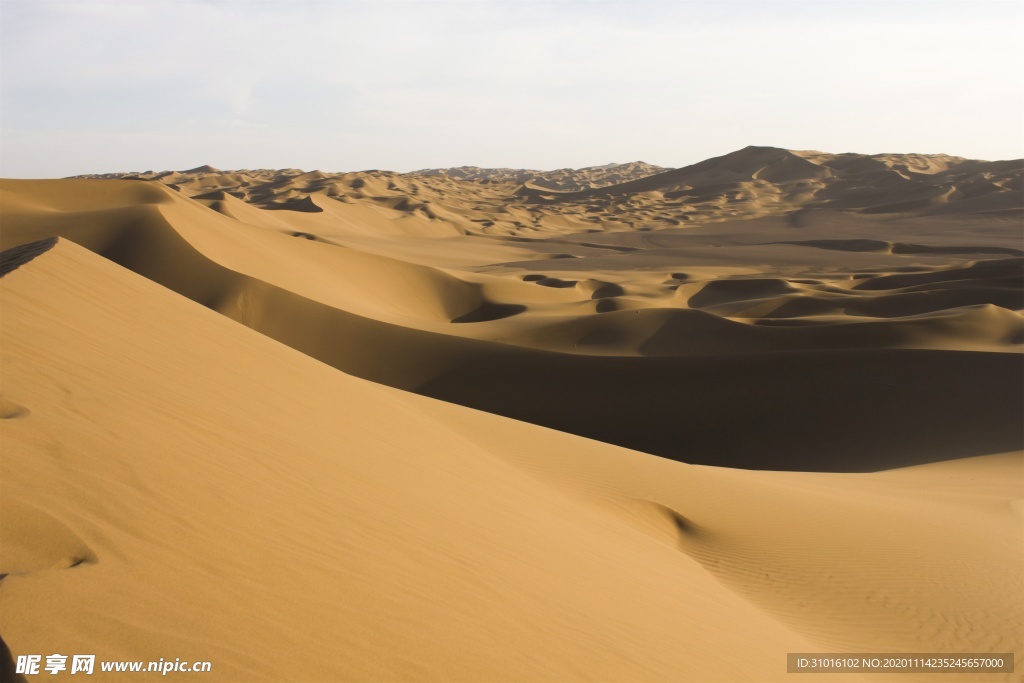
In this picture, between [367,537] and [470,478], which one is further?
[470,478]

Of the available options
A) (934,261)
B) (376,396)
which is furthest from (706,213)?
(376,396)

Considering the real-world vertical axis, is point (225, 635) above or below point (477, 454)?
above

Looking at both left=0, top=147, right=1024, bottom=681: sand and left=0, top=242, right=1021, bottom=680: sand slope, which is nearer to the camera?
left=0, top=242, right=1021, bottom=680: sand slope

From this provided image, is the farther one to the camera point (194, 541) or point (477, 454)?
point (477, 454)

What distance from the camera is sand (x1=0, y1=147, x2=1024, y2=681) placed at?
124 inches

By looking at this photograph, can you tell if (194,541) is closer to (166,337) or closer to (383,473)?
(383,473)

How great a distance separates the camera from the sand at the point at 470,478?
10.3 feet

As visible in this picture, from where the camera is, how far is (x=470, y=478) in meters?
6.22

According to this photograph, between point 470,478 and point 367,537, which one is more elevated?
point 367,537

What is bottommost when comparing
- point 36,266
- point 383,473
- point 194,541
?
point 383,473

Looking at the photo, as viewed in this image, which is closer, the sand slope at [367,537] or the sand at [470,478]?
the sand slope at [367,537]

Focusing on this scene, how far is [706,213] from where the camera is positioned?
74.0 metres

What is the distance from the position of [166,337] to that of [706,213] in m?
71.5

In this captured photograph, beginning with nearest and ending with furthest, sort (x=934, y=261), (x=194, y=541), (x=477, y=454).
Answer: (x=194, y=541), (x=477, y=454), (x=934, y=261)
